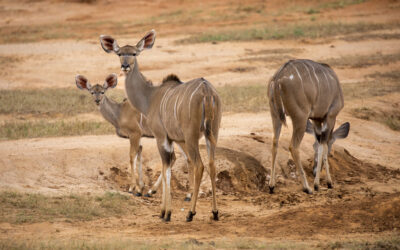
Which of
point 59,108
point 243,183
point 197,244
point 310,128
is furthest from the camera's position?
point 59,108

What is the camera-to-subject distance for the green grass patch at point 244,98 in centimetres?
1681

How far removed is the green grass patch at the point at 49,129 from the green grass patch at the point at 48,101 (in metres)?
1.60

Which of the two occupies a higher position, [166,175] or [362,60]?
[166,175]

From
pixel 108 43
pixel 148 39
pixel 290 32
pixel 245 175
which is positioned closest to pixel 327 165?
pixel 245 175

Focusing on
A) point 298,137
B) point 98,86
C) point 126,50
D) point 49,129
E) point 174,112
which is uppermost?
point 126,50

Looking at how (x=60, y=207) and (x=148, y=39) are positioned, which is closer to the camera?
(x=60, y=207)

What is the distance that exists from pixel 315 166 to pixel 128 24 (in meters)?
26.4

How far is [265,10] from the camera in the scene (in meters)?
37.9

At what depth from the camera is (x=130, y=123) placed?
11391mm

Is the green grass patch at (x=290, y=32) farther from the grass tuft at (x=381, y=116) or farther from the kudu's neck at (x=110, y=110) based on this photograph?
the kudu's neck at (x=110, y=110)

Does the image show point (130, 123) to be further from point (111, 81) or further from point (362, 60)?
point (362, 60)

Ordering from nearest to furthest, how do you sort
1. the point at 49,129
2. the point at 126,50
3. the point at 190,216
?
the point at 190,216, the point at 126,50, the point at 49,129

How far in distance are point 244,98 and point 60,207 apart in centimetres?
968

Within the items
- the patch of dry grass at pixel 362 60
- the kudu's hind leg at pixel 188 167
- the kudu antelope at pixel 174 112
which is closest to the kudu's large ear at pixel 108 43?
the kudu antelope at pixel 174 112
